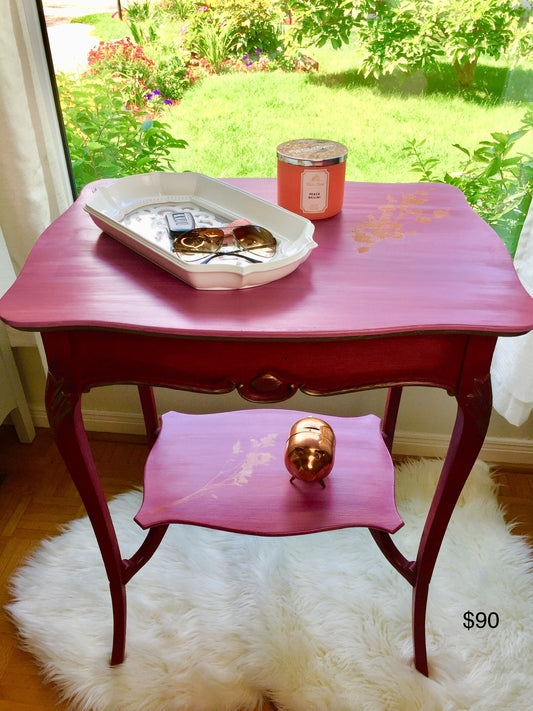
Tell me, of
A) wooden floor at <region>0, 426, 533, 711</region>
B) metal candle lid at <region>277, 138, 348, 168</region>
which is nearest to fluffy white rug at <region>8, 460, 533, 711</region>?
wooden floor at <region>0, 426, 533, 711</region>

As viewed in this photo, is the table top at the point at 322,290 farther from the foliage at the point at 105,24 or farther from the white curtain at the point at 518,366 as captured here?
the foliage at the point at 105,24

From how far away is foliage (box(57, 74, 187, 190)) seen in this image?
1.50 m

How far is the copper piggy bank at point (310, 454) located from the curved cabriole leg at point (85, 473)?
0.36 m

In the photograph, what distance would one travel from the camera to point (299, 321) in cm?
78

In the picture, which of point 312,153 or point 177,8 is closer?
point 312,153

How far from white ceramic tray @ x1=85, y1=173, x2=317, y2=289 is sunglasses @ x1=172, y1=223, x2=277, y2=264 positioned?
0.5 inches

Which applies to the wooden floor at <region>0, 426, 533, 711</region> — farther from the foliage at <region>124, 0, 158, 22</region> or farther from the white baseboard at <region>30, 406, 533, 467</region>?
the foliage at <region>124, 0, 158, 22</region>

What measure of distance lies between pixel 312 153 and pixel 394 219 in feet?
0.59

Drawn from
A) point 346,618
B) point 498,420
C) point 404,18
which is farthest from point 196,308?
point 498,420

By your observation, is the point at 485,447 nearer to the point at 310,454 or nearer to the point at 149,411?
the point at 310,454

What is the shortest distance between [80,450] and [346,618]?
0.69 meters

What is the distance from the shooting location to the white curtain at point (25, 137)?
1.22 meters

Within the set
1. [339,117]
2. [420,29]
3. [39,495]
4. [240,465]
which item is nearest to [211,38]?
[339,117]

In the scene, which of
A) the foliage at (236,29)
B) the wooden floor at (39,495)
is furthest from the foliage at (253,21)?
the wooden floor at (39,495)
